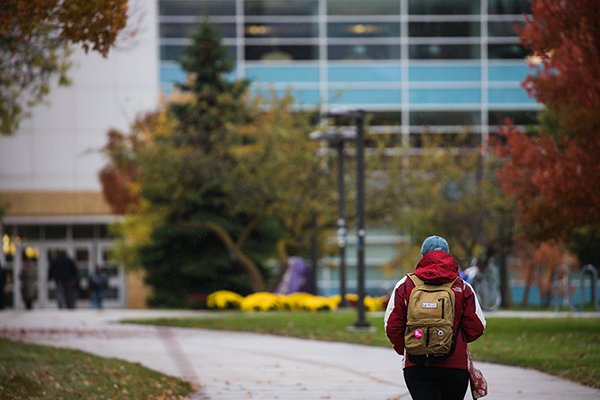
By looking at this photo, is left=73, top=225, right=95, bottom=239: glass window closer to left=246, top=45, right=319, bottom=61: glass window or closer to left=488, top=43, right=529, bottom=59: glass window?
left=246, top=45, right=319, bottom=61: glass window

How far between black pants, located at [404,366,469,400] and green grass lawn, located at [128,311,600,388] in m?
5.94

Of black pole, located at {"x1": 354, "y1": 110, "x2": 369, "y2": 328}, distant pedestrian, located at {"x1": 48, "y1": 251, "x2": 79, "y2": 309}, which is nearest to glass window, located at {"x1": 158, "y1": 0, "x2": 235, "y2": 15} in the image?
distant pedestrian, located at {"x1": 48, "y1": 251, "x2": 79, "y2": 309}

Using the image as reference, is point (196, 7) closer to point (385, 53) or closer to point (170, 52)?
point (170, 52)

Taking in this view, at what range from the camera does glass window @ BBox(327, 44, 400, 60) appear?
55000mm

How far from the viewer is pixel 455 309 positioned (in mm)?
8039

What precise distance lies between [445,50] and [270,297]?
2293 cm

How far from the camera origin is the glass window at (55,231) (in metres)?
52.6

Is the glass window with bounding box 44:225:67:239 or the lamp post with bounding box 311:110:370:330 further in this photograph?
the glass window with bounding box 44:225:67:239

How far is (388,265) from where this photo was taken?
51.3m

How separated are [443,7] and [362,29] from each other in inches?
131

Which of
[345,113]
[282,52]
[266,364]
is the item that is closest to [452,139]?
[282,52]

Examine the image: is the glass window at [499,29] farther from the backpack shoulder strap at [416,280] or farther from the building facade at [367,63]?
the backpack shoulder strap at [416,280]

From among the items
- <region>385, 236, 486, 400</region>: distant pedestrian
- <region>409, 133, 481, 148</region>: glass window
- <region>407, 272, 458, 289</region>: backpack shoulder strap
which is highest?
<region>407, 272, 458, 289</region>: backpack shoulder strap

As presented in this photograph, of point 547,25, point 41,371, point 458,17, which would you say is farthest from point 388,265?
point 41,371
